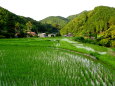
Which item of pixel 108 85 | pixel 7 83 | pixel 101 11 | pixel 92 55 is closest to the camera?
pixel 7 83

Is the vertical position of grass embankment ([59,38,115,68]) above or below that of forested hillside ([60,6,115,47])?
below

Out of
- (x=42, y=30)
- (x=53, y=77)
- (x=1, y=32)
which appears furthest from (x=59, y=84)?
(x=42, y=30)

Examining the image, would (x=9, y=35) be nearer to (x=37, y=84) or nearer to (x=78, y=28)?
(x=37, y=84)

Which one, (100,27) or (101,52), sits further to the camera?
(100,27)

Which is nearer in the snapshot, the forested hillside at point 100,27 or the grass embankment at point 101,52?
the grass embankment at point 101,52

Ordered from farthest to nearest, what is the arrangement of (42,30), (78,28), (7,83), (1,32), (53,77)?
(42,30)
(78,28)
(1,32)
(53,77)
(7,83)

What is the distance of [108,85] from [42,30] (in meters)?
153

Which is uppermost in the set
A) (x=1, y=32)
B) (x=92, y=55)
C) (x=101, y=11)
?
(x=101, y=11)

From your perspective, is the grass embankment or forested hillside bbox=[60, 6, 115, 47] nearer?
the grass embankment

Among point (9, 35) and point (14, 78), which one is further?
point (9, 35)

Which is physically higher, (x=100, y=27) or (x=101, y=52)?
(x=100, y=27)

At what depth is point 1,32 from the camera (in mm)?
54969

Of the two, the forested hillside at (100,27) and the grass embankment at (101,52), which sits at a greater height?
the forested hillside at (100,27)

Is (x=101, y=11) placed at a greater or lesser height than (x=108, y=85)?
greater
